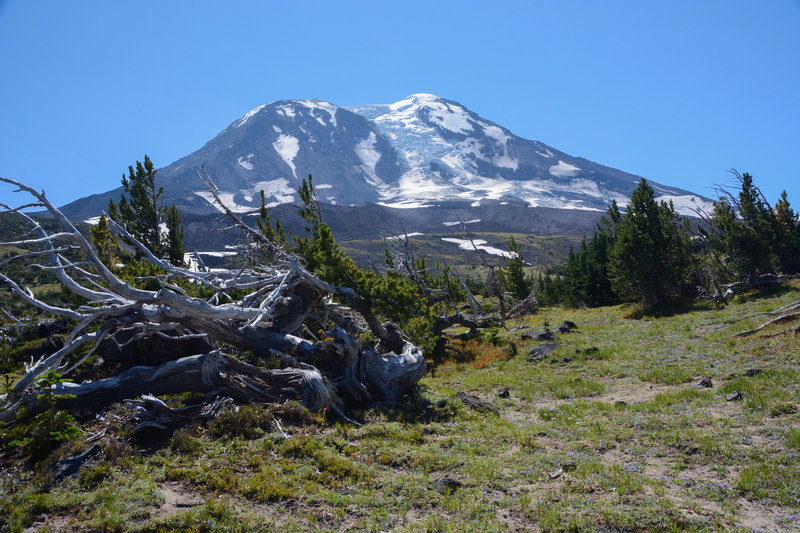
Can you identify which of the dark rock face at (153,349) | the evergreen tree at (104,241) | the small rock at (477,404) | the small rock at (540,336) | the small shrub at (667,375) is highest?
the evergreen tree at (104,241)

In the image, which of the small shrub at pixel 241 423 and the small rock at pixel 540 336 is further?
the small rock at pixel 540 336

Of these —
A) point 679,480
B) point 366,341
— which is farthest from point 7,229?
point 679,480

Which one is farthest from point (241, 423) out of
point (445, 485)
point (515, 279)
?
point (515, 279)

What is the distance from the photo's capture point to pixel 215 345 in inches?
496

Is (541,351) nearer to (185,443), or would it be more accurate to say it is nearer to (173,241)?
(185,443)

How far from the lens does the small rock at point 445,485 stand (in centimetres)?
738

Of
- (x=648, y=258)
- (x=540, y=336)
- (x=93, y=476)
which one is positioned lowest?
(x=540, y=336)

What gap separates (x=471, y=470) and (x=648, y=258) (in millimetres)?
30064

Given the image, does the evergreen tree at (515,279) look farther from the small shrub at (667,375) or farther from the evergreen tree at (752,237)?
the small shrub at (667,375)

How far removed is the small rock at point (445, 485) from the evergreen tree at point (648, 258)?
30.4 meters

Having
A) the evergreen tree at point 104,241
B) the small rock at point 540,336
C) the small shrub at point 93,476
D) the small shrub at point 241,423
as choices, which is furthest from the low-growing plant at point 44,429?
the evergreen tree at point 104,241

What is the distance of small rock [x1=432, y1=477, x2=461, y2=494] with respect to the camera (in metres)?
7.38

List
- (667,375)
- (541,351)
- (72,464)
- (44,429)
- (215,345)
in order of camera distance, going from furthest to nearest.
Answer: (541,351) → (667,375) → (215,345) → (44,429) → (72,464)

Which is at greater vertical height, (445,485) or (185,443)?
(185,443)
